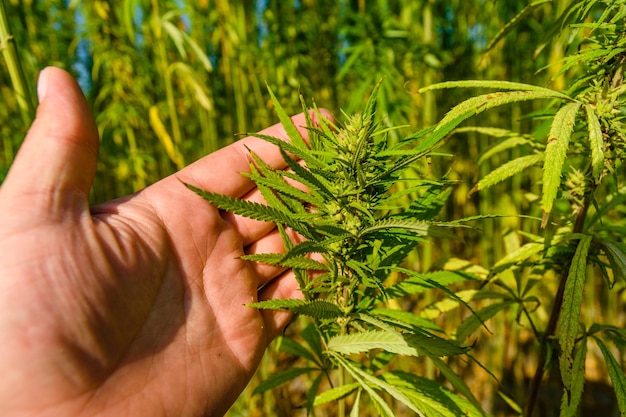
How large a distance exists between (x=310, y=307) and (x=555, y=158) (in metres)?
0.45

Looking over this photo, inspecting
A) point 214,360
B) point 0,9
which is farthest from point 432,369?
point 0,9

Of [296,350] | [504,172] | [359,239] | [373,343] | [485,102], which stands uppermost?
[485,102]

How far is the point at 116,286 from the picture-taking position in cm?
89

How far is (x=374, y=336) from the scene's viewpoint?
0.72 m

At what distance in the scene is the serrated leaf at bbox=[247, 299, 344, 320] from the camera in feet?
2.39

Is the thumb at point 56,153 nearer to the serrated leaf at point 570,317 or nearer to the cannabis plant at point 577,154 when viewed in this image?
the cannabis plant at point 577,154

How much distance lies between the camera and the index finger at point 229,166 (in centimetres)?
114

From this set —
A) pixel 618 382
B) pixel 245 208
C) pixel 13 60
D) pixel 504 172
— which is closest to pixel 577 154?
pixel 504 172

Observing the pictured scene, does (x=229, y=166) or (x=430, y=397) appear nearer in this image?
Answer: (x=430, y=397)

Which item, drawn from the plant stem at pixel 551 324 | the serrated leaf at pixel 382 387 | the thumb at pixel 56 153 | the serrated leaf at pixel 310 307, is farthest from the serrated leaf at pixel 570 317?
the thumb at pixel 56 153

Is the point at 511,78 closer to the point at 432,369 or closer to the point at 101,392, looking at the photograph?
the point at 432,369

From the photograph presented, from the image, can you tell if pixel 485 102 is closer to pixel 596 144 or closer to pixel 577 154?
pixel 596 144

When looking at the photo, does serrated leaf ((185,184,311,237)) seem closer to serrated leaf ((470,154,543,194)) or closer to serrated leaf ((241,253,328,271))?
serrated leaf ((241,253,328,271))

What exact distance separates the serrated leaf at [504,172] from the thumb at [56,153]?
793mm
